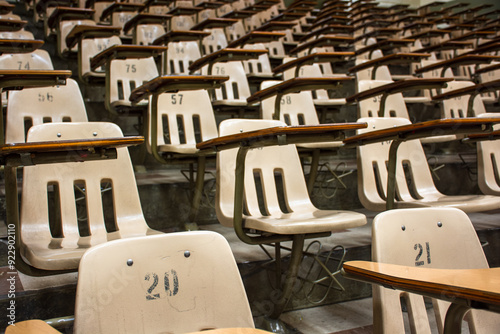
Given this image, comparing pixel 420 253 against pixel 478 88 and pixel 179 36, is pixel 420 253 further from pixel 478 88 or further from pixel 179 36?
pixel 179 36

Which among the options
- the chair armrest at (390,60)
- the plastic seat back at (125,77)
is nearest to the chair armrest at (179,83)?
the plastic seat back at (125,77)

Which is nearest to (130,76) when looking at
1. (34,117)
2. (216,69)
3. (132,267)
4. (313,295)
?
(216,69)

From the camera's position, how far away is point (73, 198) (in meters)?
1.49

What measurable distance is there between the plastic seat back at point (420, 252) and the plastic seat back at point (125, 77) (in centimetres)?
179

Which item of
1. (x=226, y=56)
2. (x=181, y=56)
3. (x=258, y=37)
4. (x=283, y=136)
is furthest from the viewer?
(x=181, y=56)

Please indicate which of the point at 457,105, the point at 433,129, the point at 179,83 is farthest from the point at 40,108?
the point at 457,105

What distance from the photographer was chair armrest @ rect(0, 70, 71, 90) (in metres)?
1.59

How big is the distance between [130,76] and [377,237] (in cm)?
210

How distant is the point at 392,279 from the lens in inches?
27.3

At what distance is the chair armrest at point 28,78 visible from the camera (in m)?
1.59

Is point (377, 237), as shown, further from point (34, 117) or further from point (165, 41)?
point (165, 41)

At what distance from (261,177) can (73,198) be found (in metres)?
0.66

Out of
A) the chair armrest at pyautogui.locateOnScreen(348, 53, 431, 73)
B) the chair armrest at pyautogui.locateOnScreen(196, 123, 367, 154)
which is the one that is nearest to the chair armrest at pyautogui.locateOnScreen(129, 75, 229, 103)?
the chair armrest at pyautogui.locateOnScreen(196, 123, 367, 154)

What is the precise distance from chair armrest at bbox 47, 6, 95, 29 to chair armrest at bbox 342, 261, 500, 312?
2.88 m
